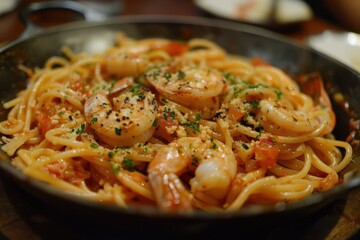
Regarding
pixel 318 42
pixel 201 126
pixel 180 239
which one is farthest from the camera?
pixel 318 42

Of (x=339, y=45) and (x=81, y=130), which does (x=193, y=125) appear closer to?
(x=81, y=130)

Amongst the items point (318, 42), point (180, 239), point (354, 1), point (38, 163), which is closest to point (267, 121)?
point (180, 239)

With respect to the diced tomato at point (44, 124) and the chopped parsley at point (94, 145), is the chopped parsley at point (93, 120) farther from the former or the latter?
the diced tomato at point (44, 124)

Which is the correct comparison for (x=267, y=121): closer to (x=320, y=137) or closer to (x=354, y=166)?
(x=320, y=137)

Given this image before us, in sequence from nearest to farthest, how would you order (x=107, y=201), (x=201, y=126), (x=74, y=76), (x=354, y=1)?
(x=107, y=201)
(x=201, y=126)
(x=74, y=76)
(x=354, y=1)

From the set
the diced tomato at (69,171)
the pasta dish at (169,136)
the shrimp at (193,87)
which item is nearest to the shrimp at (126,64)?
the pasta dish at (169,136)

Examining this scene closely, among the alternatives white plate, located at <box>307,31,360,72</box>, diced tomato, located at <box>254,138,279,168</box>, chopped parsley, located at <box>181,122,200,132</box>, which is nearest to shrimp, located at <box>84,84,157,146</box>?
chopped parsley, located at <box>181,122,200,132</box>

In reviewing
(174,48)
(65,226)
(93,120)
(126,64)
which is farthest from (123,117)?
(174,48)

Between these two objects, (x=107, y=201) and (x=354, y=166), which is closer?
(x=107, y=201)
